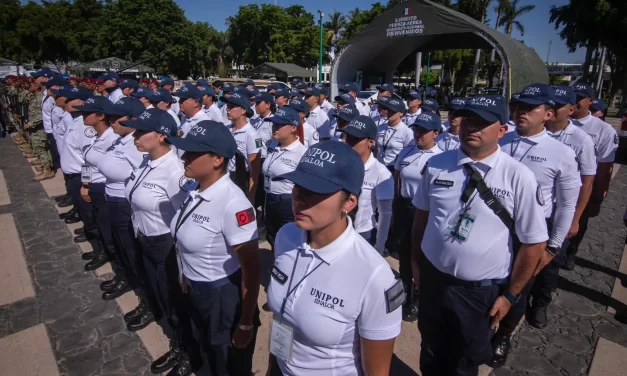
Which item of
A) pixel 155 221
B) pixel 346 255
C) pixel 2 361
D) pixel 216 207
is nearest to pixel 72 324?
pixel 2 361

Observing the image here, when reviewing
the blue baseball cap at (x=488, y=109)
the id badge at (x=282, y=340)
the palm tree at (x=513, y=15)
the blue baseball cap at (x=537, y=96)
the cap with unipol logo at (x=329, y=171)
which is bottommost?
the id badge at (x=282, y=340)

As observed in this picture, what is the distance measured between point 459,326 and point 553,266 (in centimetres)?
199

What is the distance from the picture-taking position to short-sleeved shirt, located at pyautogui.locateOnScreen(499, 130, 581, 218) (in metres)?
3.19

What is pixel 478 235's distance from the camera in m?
2.33

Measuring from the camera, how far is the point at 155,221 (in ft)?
10.3

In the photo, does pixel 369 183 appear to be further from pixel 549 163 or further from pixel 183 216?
pixel 183 216

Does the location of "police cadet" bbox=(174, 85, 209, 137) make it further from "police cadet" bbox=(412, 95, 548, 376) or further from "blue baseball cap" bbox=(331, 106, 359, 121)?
"police cadet" bbox=(412, 95, 548, 376)

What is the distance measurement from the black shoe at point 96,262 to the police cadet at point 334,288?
451 centimetres

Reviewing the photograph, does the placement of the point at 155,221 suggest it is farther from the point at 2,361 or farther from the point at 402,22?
the point at 402,22

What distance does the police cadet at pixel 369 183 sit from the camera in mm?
3391

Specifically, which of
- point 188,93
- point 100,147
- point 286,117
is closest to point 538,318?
point 286,117

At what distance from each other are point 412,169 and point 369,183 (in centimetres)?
85

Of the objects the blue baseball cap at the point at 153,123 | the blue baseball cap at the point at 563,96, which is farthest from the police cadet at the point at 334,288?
the blue baseball cap at the point at 563,96

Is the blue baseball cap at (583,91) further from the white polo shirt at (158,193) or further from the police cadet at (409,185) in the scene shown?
the white polo shirt at (158,193)
